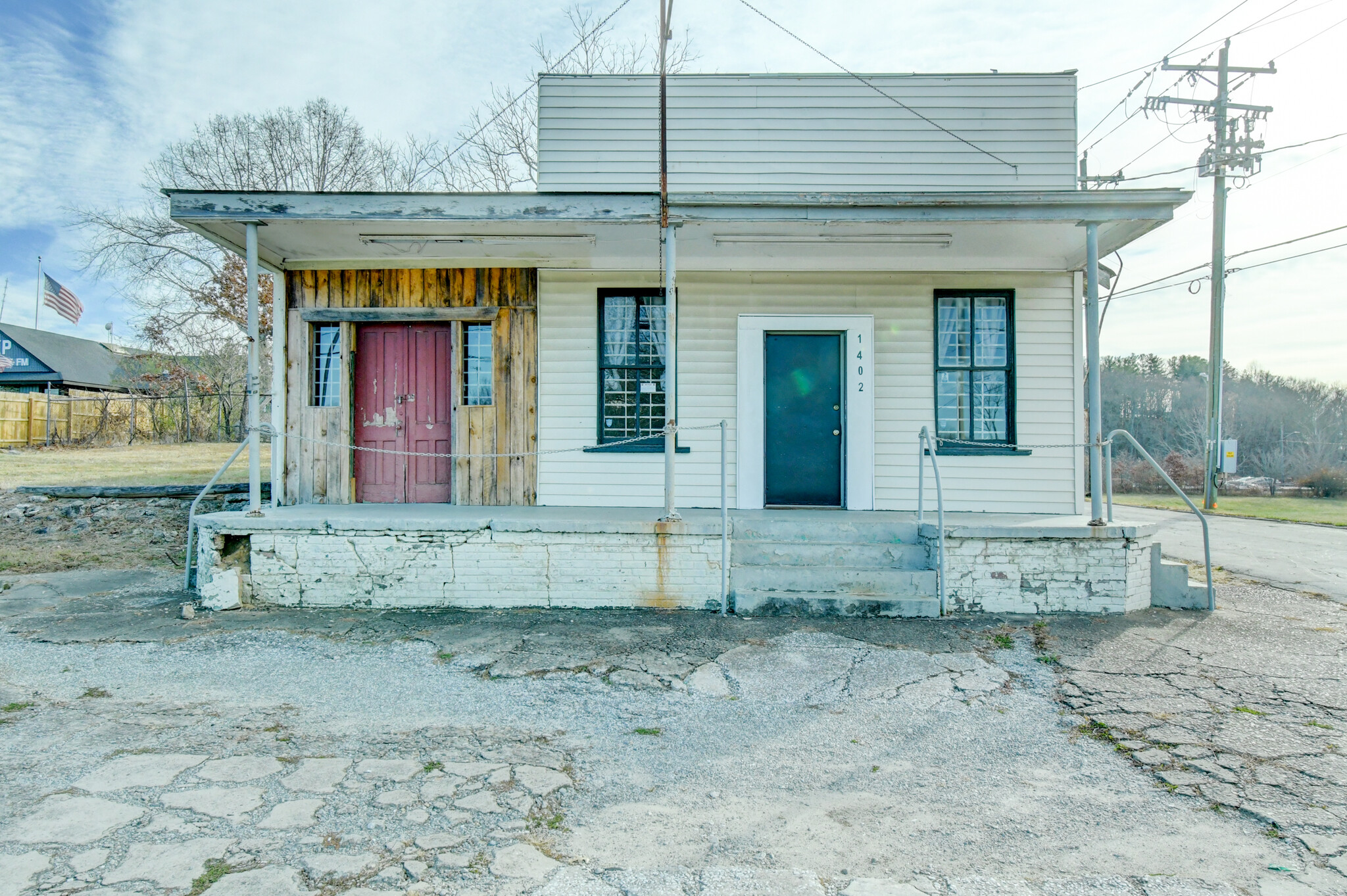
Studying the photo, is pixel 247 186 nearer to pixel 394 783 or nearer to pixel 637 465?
pixel 637 465

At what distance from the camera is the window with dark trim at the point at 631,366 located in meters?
7.81

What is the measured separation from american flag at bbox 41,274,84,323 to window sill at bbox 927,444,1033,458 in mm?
27114

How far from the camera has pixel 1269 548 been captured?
31.9 ft

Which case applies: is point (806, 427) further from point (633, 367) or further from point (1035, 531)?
point (1035, 531)

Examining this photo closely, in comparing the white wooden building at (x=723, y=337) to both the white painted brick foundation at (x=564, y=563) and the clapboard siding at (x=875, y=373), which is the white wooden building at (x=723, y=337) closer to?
the clapboard siding at (x=875, y=373)

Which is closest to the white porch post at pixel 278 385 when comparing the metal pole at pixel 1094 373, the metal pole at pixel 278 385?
the metal pole at pixel 278 385

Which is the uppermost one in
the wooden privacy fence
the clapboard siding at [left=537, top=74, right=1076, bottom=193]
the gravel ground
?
the clapboard siding at [left=537, top=74, right=1076, bottom=193]

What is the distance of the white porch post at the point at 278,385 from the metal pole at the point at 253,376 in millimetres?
445

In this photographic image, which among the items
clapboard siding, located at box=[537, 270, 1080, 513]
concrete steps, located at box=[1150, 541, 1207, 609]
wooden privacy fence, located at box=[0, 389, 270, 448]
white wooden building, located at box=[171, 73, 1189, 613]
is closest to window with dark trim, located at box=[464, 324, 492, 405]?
white wooden building, located at box=[171, 73, 1189, 613]

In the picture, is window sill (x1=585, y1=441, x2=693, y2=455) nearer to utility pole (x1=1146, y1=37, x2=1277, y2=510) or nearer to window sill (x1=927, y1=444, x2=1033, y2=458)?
window sill (x1=927, y1=444, x2=1033, y2=458)

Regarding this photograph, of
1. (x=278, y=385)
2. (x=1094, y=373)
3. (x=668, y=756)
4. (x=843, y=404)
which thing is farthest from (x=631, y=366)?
(x=668, y=756)

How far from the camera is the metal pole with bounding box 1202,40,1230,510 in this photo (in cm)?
1523

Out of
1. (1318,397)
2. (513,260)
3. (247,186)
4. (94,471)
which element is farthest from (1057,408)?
(1318,397)

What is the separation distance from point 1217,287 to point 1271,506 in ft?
17.8
